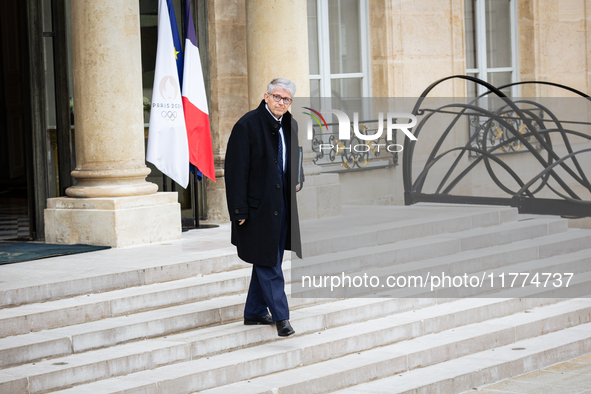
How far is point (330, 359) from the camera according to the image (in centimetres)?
559

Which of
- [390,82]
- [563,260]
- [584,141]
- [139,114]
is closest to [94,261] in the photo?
[139,114]

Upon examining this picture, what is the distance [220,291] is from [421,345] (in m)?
1.53

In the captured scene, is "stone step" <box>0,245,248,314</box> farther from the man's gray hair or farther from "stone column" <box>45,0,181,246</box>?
the man's gray hair

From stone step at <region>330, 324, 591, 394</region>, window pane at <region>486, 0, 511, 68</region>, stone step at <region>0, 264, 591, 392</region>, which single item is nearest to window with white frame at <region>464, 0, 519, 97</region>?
window pane at <region>486, 0, 511, 68</region>

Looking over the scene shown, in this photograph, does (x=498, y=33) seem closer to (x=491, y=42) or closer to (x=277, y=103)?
(x=491, y=42)

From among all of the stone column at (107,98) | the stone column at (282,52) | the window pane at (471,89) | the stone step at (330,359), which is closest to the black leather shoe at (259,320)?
the stone step at (330,359)

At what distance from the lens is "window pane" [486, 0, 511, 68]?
14.0m

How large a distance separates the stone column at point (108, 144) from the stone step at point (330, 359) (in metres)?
2.54

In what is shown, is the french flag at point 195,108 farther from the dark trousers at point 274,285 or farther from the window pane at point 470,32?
the window pane at point 470,32

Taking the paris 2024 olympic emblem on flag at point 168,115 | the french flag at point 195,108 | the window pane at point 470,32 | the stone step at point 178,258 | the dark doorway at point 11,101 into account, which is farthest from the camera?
the dark doorway at point 11,101

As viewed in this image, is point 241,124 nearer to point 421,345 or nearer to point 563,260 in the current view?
point 421,345

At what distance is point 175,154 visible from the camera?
27.3ft

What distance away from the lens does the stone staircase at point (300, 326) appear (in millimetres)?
4996

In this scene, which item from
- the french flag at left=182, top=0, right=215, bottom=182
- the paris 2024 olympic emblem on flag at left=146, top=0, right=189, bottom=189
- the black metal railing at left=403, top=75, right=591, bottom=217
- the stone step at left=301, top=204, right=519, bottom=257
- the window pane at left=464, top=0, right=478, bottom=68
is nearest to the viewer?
the stone step at left=301, top=204, right=519, bottom=257
